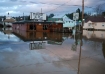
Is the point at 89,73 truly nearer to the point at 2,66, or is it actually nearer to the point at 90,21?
the point at 2,66

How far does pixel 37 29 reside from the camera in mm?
39781

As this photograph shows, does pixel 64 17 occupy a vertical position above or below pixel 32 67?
above

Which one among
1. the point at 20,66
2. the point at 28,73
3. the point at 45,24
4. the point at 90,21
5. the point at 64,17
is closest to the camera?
the point at 28,73

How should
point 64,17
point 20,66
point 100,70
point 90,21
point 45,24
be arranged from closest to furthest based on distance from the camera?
point 100,70
point 20,66
point 45,24
point 90,21
point 64,17

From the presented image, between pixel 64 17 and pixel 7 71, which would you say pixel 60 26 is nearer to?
pixel 64 17

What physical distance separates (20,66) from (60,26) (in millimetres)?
35485

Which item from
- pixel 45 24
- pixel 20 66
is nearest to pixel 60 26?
pixel 45 24

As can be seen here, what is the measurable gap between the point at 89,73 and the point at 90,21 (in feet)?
156

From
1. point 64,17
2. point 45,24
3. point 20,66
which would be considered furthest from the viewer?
point 64,17

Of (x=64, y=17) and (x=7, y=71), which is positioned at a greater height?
(x=64, y=17)

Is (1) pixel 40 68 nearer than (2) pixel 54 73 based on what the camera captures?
No

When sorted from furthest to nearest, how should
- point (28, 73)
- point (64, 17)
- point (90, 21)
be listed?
point (64, 17), point (90, 21), point (28, 73)

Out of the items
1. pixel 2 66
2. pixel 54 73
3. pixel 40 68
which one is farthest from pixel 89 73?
pixel 2 66

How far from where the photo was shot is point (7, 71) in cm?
591
